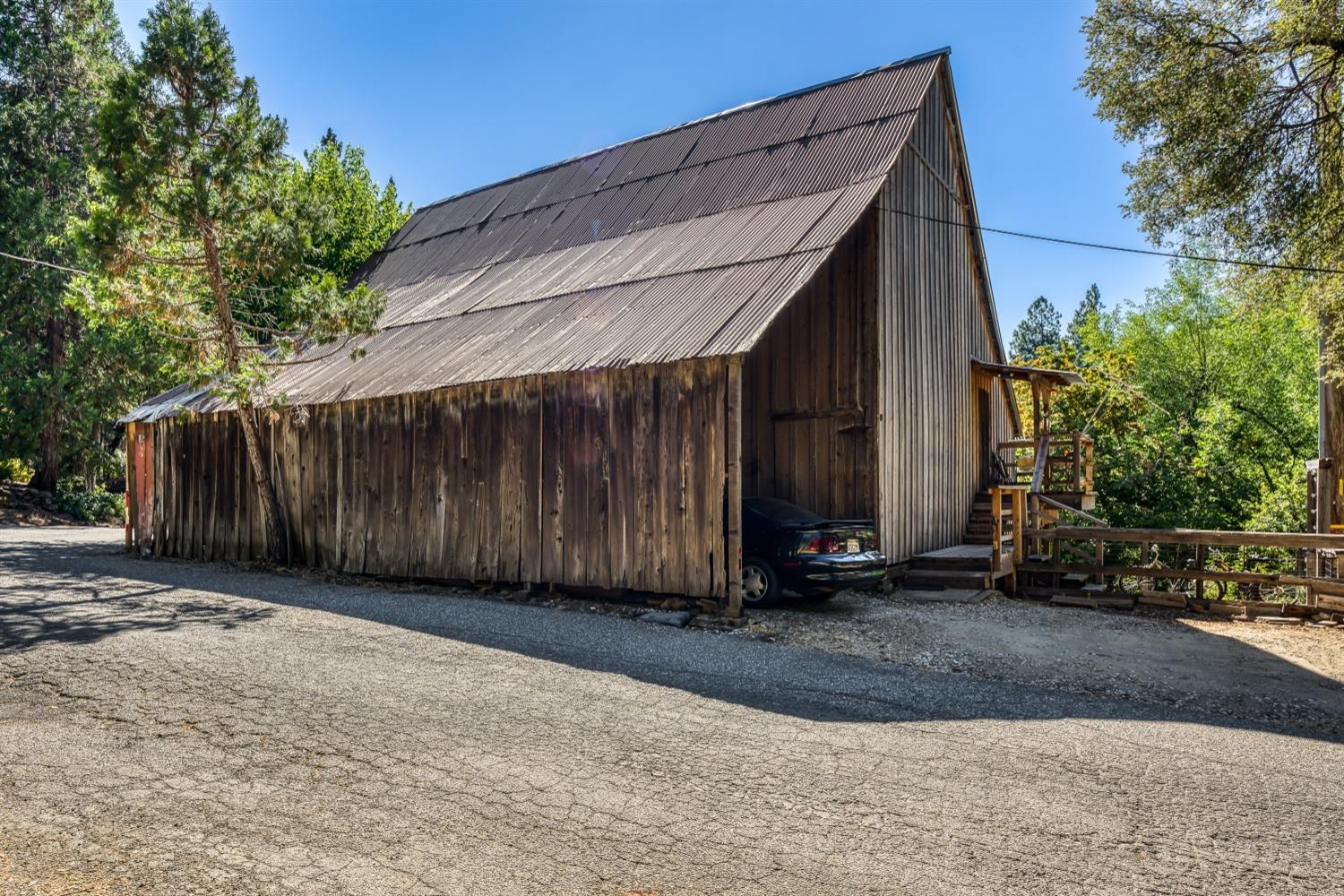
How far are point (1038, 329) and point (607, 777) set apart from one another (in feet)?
312

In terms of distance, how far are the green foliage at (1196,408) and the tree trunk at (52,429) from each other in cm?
3056

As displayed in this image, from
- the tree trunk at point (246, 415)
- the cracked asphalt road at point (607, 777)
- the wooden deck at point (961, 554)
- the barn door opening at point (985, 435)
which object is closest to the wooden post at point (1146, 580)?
the wooden deck at point (961, 554)

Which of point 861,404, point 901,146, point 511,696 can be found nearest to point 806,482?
point 861,404

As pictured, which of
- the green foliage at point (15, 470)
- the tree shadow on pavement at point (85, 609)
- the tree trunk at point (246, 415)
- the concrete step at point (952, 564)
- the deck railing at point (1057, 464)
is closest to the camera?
the tree shadow on pavement at point (85, 609)

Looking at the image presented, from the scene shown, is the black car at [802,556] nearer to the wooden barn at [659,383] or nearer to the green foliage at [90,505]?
the wooden barn at [659,383]

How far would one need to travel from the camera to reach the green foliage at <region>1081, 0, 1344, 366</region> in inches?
433

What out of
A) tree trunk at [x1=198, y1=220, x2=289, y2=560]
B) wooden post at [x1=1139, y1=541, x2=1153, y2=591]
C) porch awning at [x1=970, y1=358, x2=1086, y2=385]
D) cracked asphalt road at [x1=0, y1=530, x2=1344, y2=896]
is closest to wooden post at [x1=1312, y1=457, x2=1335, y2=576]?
wooden post at [x1=1139, y1=541, x2=1153, y2=591]

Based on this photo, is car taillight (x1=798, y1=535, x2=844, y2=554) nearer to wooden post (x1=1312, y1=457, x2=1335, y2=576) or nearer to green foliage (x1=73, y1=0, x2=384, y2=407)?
wooden post (x1=1312, y1=457, x2=1335, y2=576)

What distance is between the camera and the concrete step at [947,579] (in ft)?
41.8

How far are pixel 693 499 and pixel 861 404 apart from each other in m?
4.30

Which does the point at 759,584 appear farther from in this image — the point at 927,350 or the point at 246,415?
the point at 246,415

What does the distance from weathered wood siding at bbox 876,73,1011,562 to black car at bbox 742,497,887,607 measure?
7.56 feet

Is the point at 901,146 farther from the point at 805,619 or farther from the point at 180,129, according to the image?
the point at 180,129

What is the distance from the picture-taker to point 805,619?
995cm
